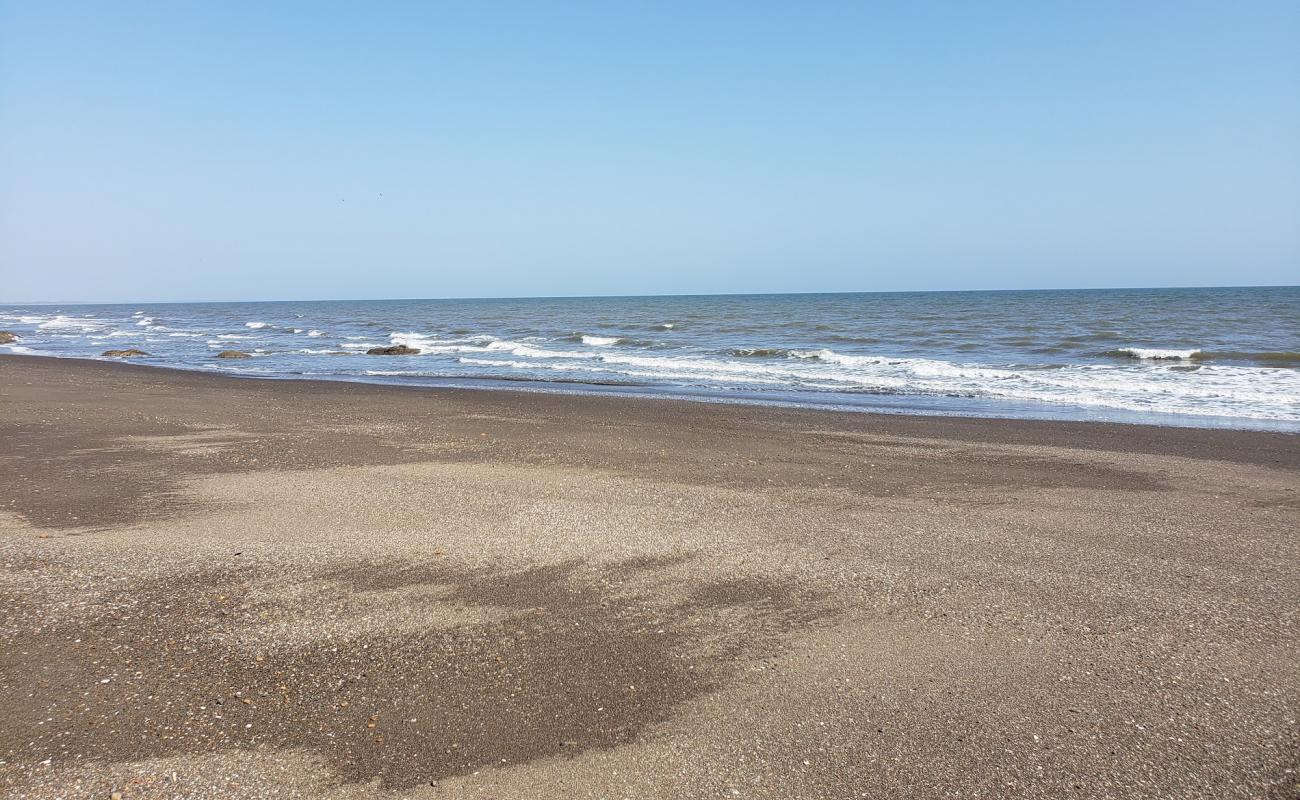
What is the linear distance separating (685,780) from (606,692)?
802 mm

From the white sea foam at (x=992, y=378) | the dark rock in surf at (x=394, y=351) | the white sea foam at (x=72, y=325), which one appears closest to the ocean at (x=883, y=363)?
the white sea foam at (x=992, y=378)

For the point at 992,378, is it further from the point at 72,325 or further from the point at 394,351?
the point at 72,325

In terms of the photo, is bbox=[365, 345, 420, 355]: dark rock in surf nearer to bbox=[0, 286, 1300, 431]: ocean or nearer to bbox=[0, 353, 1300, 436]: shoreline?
bbox=[0, 286, 1300, 431]: ocean

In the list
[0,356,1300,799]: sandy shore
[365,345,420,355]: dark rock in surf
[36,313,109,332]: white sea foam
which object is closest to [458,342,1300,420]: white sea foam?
[365,345,420,355]: dark rock in surf

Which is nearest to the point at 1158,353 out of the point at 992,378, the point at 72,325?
the point at 992,378

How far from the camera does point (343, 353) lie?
3391 centimetres

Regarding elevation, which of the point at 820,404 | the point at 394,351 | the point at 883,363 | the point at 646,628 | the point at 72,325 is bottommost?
the point at 646,628

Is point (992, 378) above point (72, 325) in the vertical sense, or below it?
below

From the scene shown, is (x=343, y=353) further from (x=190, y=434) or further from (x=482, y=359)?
(x=190, y=434)

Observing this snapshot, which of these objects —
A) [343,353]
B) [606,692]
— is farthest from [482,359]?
[606,692]

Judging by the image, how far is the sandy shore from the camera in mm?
3461

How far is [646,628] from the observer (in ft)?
15.9

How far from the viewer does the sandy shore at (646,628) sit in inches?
136

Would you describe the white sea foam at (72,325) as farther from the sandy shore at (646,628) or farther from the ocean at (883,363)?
the sandy shore at (646,628)
